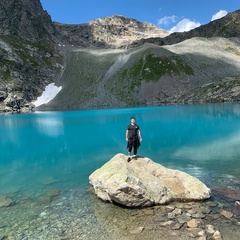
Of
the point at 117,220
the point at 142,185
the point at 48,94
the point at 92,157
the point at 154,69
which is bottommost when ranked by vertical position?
the point at 92,157

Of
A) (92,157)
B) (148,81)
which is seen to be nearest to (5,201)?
(92,157)

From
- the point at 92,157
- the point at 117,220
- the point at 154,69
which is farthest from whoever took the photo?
the point at 154,69

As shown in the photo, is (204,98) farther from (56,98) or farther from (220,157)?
(220,157)

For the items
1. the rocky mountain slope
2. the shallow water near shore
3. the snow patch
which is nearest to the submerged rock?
the shallow water near shore

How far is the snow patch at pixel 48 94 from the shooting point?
18025 centimetres

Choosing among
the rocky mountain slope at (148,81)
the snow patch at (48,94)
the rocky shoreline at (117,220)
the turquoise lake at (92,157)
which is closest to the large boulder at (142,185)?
the rocky shoreline at (117,220)

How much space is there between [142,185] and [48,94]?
180236mm

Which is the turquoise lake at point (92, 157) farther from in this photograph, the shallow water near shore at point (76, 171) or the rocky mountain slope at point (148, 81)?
the rocky mountain slope at point (148, 81)

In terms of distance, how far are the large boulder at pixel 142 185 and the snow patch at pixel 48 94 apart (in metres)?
169

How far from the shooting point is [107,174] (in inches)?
654

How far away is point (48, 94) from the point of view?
18712 cm

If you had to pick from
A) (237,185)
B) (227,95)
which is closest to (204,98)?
(227,95)

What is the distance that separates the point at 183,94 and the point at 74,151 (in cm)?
13750

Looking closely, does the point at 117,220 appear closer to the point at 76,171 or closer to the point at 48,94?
the point at 76,171
